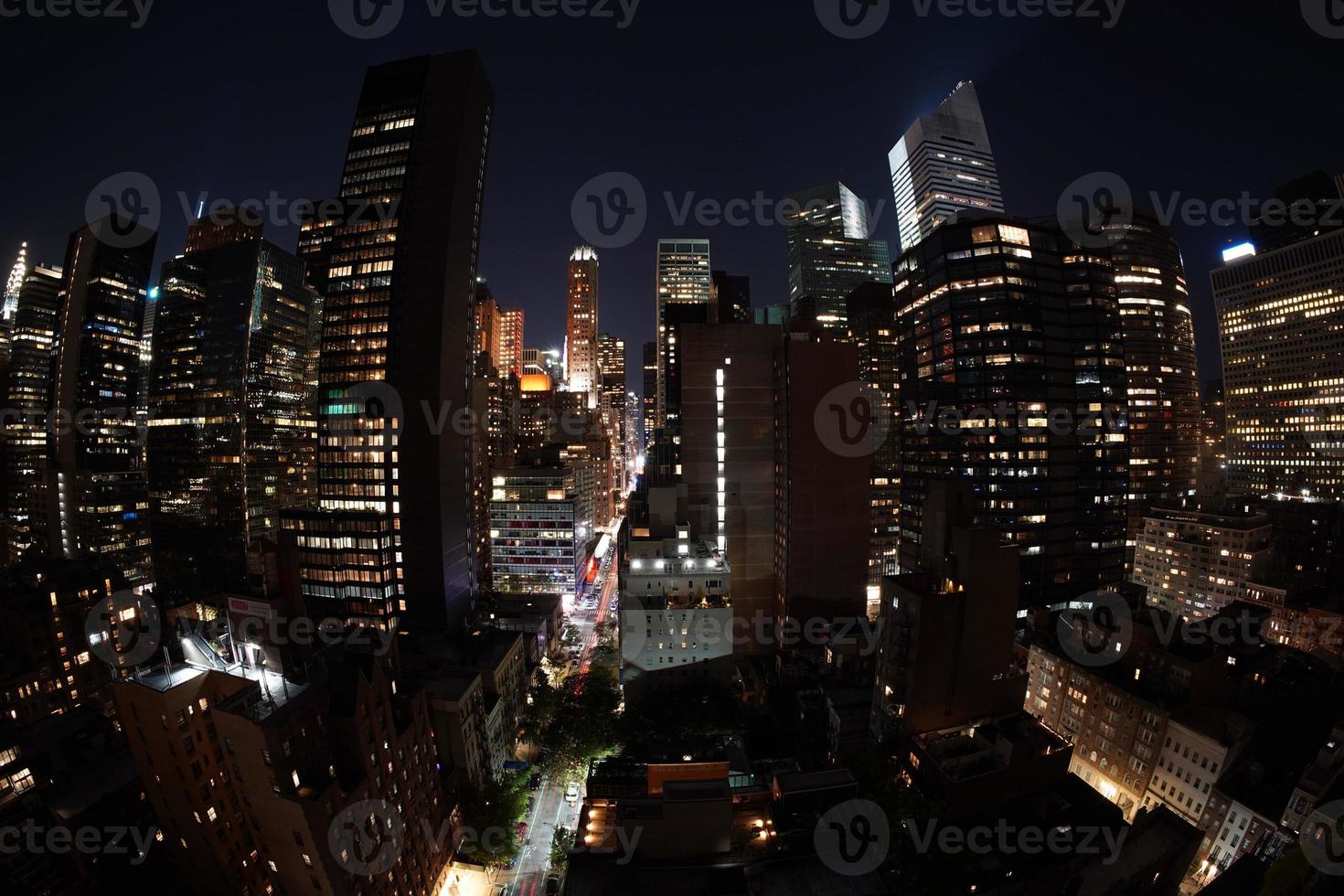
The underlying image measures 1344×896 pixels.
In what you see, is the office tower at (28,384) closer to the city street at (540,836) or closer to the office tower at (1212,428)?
the city street at (540,836)

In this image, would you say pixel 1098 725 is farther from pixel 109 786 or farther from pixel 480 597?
pixel 109 786

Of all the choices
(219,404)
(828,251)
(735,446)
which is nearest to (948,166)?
(828,251)

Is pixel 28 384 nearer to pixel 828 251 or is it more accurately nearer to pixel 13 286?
pixel 13 286

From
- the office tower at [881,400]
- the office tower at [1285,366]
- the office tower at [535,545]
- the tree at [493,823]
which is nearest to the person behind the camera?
the tree at [493,823]

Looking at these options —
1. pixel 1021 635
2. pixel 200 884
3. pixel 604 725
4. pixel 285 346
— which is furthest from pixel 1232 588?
pixel 285 346

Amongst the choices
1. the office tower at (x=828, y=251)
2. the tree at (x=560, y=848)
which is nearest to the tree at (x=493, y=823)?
the tree at (x=560, y=848)

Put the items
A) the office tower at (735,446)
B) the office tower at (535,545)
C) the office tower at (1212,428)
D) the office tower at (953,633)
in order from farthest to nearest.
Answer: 1. the office tower at (1212,428)
2. the office tower at (535,545)
3. the office tower at (735,446)
4. the office tower at (953,633)

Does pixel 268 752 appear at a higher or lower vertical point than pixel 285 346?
lower
